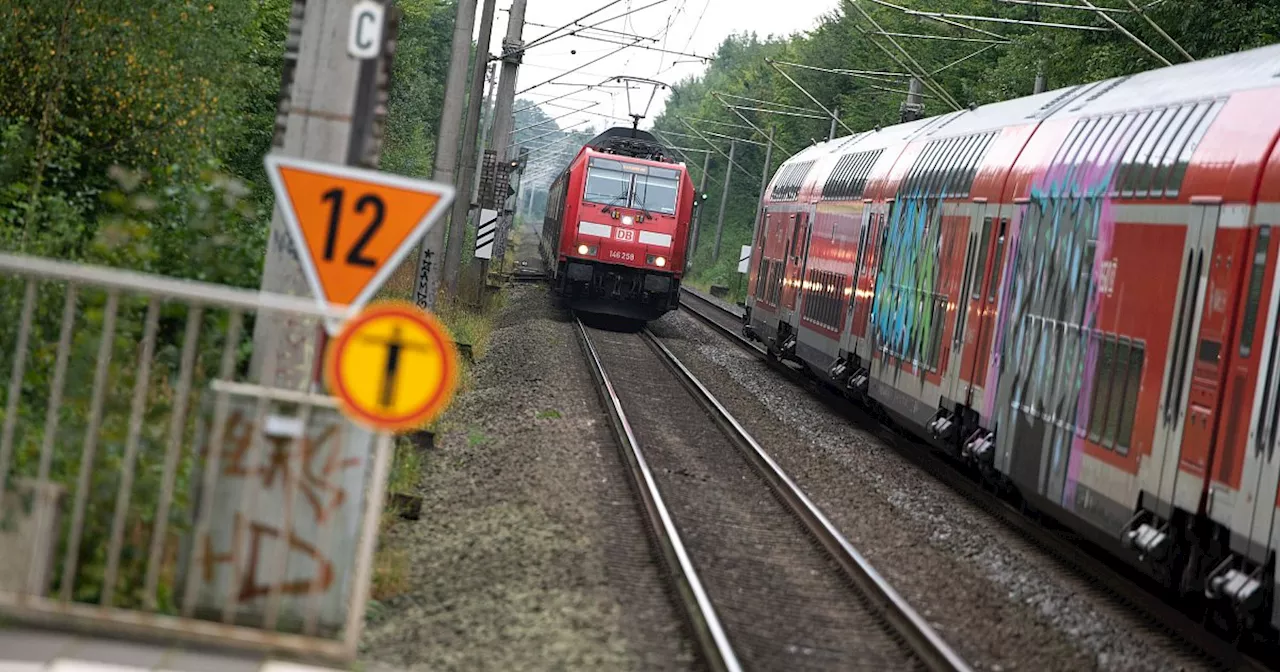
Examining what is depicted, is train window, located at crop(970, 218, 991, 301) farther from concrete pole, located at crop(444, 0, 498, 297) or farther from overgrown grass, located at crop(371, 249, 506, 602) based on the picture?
concrete pole, located at crop(444, 0, 498, 297)

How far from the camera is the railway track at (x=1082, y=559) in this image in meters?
9.21

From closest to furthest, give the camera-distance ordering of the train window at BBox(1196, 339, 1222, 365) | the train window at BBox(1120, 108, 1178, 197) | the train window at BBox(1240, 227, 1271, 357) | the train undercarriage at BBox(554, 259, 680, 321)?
the train window at BBox(1240, 227, 1271, 357) → the train window at BBox(1196, 339, 1222, 365) → the train window at BBox(1120, 108, 1178, 197) → the train undercarriage at BBox(554, 259, 680, 321)

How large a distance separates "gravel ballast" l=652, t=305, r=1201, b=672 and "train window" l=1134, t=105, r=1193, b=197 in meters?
2.76

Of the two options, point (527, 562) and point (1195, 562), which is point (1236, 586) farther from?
point (527, 562)

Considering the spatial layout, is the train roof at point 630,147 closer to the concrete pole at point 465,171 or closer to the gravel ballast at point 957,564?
the concrete pole at point 465,171

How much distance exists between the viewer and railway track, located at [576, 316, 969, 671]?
26.9 feet

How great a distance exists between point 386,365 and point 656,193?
76.4 ft

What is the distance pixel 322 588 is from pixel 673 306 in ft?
78.1

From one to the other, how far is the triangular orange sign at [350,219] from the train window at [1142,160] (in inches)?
254

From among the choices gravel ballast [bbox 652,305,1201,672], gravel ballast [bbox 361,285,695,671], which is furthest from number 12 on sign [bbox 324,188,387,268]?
gravel ballast [bbox 652,305,1201,672]

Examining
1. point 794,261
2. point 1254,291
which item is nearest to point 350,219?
point 1254,291

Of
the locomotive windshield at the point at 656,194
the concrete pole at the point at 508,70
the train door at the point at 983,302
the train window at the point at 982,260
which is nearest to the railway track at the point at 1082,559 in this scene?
the train door at the point at 983,302

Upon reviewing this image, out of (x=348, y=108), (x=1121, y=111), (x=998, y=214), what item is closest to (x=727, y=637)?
(x=348, y=108)

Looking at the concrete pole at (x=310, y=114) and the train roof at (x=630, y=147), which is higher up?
the train roof at (x=630, y=147)
